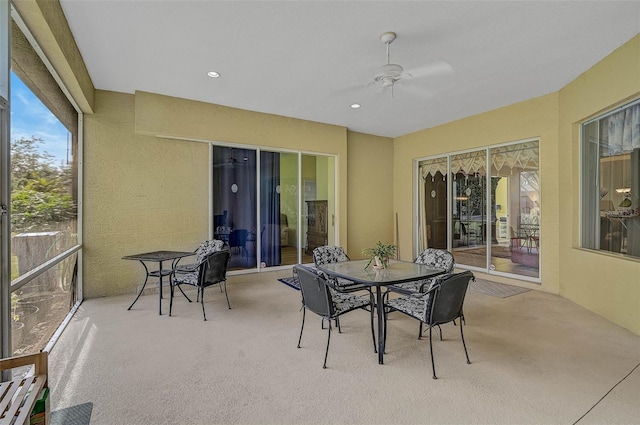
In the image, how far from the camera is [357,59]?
346 cm

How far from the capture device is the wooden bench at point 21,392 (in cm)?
130

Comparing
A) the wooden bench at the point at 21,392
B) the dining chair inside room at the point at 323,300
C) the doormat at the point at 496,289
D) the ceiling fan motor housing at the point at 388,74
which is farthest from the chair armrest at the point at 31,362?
the doormat at the point at 496,289

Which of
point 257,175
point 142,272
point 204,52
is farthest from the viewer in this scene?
point 257,175

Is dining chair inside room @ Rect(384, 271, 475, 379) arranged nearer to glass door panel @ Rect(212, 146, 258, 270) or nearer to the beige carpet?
the beige carpet

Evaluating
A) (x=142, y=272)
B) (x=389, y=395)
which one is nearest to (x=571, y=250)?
(x=389, y=395)

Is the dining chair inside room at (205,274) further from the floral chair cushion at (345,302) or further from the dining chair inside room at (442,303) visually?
the dining chair inside room at (442,303)

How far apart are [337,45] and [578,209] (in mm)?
3862

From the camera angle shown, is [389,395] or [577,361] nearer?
[389,395]

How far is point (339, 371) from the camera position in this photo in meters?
2.42

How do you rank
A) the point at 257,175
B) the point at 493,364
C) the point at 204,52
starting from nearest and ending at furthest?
the point at 493,364
the point at 204,52
the point at 257,175

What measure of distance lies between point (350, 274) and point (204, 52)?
2.83 metres

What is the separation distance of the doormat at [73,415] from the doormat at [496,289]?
467 centimetres

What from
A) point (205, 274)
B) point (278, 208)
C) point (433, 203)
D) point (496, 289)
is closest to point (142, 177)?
point (205, 274)

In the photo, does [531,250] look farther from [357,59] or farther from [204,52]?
[204,52]
